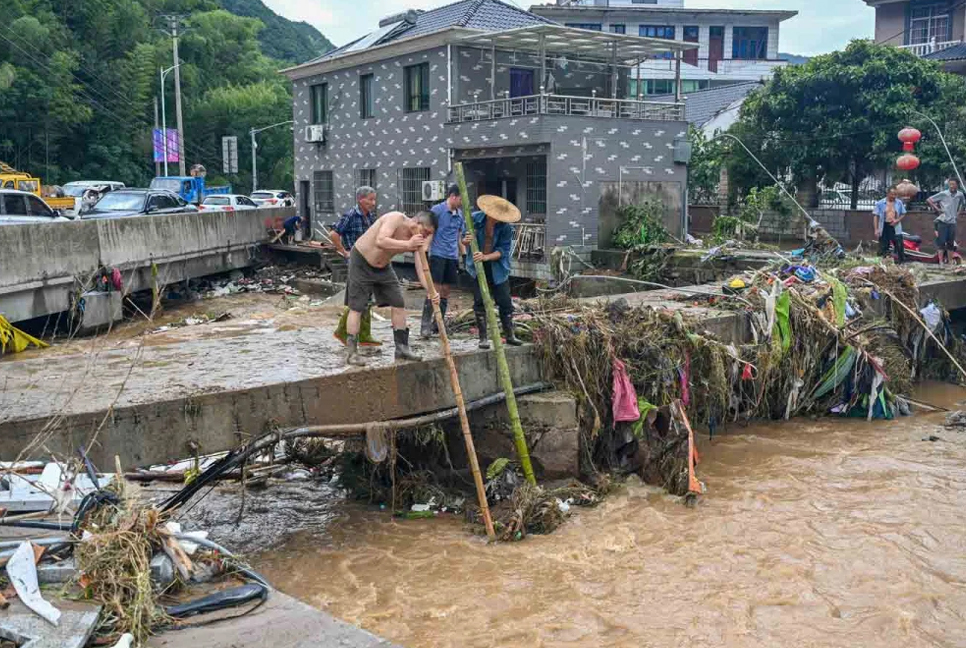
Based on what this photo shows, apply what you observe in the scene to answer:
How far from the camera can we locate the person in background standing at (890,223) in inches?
622

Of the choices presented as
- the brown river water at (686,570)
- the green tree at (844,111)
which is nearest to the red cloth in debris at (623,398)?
the brown river water at (686,570)

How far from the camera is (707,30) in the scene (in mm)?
47469

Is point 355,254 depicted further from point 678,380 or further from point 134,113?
point 134,113

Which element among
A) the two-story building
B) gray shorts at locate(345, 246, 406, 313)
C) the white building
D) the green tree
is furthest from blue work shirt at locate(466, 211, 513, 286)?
the white building

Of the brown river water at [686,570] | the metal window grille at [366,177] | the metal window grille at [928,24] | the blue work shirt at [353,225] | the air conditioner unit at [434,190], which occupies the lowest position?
the brown river water at [686,570]

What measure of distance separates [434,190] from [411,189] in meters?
1.65

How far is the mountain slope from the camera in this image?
6675 cm

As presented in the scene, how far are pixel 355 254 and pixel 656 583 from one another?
3.67 meters

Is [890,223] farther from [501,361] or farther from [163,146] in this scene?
[163,146]

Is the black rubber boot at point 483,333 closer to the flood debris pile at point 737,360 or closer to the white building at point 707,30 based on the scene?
the flood debris pile at point 737,360

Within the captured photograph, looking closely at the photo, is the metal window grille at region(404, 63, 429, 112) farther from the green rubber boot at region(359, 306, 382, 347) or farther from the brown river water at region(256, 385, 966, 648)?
the brown river water at region(256, 385, 966, 648)

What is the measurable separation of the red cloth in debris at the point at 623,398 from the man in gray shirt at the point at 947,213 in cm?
962

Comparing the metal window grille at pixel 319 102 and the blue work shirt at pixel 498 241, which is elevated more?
the metal window grille at pixel 319 102

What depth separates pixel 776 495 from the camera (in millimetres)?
8695
